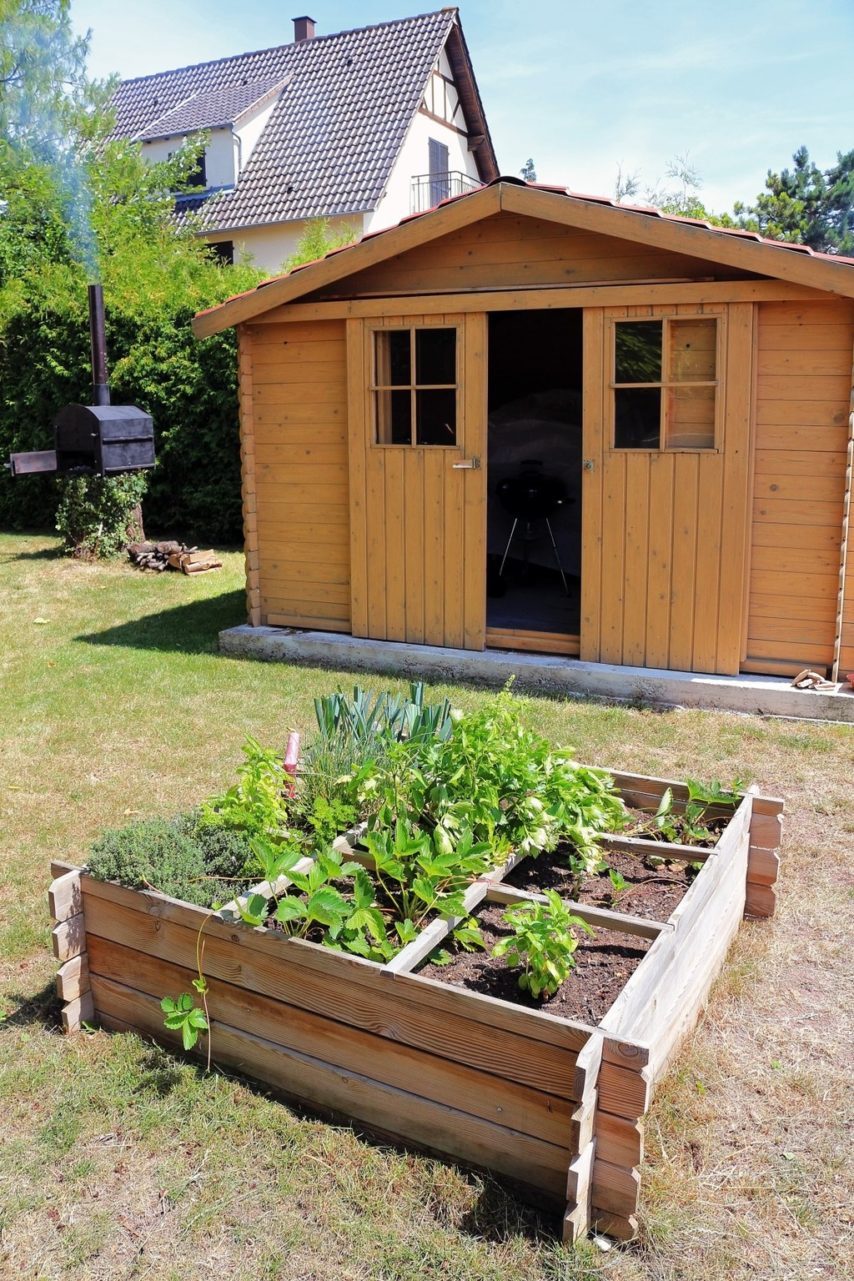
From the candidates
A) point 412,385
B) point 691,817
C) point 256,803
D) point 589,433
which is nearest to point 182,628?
point 412,385

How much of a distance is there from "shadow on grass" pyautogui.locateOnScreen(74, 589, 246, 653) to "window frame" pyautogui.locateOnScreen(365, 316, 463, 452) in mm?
2068

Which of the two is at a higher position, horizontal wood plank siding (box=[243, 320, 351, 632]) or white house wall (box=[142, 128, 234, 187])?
white house wall (box=[142, 128, 234, 187])

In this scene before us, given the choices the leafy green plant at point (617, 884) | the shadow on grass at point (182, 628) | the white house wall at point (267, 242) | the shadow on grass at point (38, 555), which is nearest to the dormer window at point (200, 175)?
the white house wall at point (267, 242)

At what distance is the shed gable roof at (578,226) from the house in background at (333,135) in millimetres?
14530

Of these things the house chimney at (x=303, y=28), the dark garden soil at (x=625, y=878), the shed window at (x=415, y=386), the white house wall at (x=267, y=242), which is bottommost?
the dark garden soil at (x=625, y=878)

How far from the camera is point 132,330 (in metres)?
12.4

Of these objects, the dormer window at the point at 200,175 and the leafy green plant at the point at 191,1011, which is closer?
the leafy green plant at the point at 191,1011

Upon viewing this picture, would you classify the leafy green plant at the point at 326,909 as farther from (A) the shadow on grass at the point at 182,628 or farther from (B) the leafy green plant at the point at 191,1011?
(A) the shadow on grass at the point at 182,628

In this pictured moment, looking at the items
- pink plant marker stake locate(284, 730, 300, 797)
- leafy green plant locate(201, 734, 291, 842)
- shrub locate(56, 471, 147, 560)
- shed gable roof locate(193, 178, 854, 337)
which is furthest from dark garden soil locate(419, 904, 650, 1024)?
shrub locate(56, 471, 147, 560)

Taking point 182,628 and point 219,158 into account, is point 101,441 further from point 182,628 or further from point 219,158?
point 219,158

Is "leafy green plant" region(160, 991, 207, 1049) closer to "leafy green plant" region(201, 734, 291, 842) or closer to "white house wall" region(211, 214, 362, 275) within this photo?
"leafy green plant" region(201, 734, 291, 842)

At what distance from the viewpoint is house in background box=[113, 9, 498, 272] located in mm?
21562

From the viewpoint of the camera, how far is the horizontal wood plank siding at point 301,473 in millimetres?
7672

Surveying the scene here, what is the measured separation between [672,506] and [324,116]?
19.9 metres
